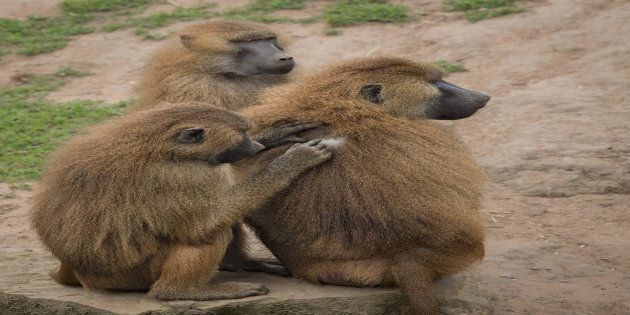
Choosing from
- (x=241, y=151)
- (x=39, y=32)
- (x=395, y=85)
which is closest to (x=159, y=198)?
(x=241, y=151)

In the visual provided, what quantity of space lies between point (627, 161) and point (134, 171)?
4.03 meters

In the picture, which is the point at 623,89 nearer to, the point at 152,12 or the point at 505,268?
the point at 505,268

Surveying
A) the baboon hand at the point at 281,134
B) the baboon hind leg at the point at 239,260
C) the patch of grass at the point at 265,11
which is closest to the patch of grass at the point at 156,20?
the patch of grass at the point at 265,11

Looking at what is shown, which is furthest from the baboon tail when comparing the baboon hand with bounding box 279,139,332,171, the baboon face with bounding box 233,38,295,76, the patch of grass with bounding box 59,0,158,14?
the patch of grass with bounding box 59,0,158,14

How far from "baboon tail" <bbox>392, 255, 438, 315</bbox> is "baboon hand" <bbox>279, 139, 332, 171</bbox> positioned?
0.59m

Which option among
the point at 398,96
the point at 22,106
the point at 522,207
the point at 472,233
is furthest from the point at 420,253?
the point at 22,106

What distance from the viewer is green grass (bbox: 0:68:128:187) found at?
8320mm

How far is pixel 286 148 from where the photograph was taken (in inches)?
203

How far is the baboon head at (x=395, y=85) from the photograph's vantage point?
5160 millimetres

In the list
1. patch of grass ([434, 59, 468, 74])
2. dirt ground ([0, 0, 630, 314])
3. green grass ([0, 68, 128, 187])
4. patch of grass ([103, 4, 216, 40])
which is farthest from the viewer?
patch of grass ([103, 4, 216, 40])

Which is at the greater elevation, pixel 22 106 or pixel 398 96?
pixel 398 96

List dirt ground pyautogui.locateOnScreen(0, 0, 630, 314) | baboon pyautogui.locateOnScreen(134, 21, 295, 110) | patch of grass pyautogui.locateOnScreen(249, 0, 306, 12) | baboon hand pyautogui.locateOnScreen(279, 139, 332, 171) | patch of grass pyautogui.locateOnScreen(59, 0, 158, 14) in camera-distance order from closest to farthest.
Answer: baboon hand pyautogui.locateOnScreen(279, 139, 332, 171), dirt ground pyautogui.locateOnScreen(0, 0, 630, 314), baboon pyautogui.locateOnScreen(134, 21, 295, 110), patch of grass pyautogui.locateOnScreen(249, 0, 306, 12), patch of grass pyautogui.locateOnScreen(59, 0, 158, 14)

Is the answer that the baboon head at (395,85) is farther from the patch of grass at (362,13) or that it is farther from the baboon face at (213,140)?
the patch of grass at (362,13)

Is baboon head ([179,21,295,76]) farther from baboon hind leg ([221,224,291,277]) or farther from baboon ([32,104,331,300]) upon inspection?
baboon ([32,104,331,300])
